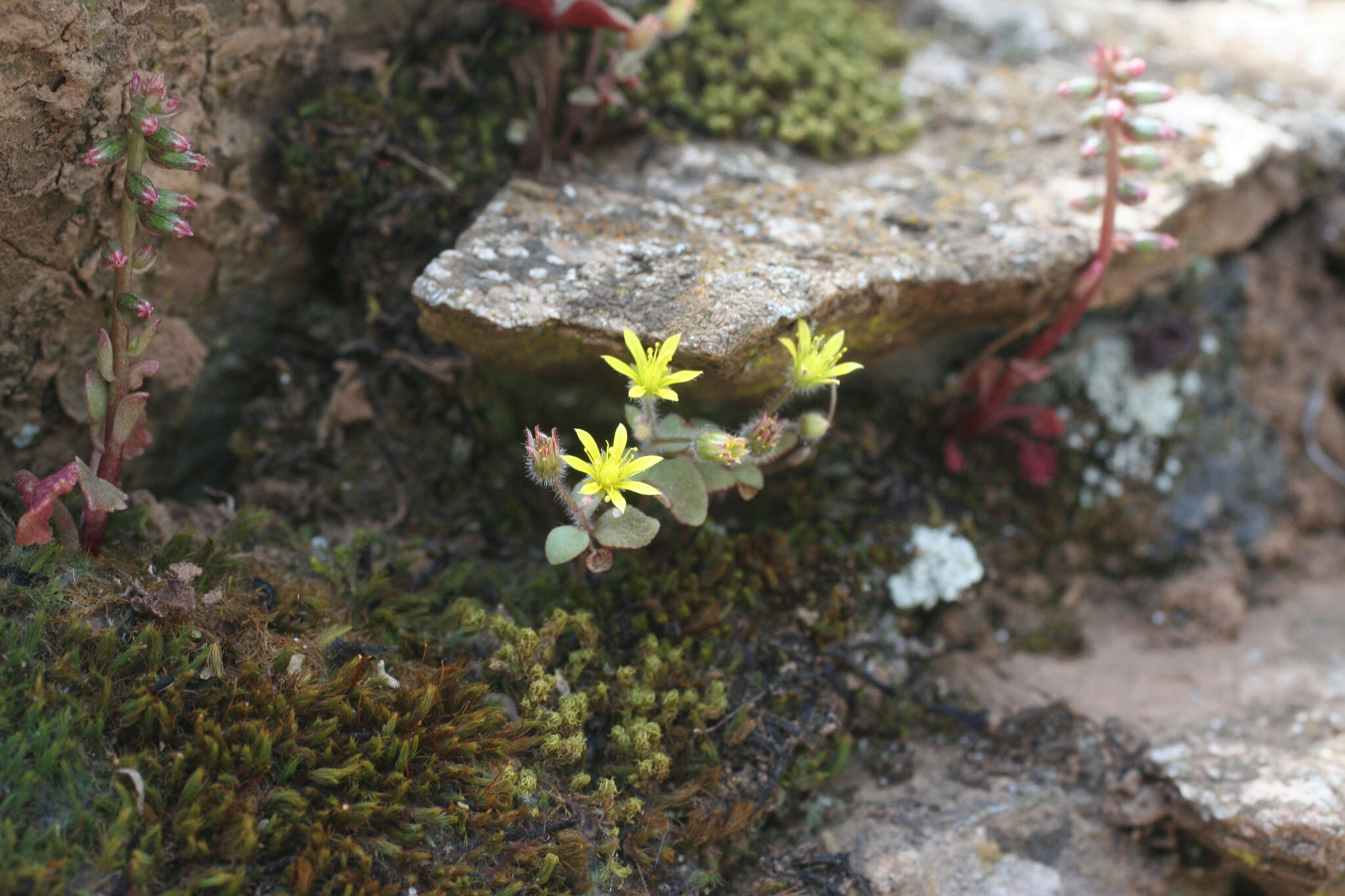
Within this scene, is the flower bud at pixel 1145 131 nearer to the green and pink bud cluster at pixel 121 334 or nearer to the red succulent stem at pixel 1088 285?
the red succulent stem at pixel 1088 285

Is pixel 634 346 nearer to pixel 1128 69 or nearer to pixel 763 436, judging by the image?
pixel 763 436

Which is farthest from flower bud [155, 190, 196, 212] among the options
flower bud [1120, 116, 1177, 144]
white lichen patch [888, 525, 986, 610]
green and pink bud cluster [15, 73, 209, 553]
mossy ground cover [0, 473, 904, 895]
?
flower bud [1120, 116, 1177, 144]

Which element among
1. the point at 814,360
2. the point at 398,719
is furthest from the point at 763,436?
the point at 398,719

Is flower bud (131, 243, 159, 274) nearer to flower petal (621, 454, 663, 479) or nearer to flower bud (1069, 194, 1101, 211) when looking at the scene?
flower petal (621, 454, 663, 479)

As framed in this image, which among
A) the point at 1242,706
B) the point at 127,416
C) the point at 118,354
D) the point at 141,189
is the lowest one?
the point at 1242,706

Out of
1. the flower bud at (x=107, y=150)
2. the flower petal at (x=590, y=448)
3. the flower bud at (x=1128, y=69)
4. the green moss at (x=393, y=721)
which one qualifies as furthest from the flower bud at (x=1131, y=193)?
the flower bud at (x=107, y=150)
